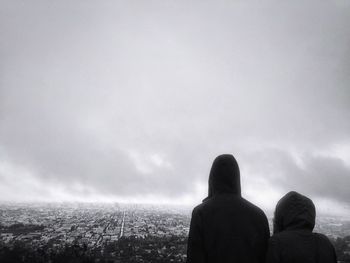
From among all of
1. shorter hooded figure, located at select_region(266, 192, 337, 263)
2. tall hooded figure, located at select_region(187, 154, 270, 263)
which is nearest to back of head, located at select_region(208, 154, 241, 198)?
tall hooded figure, located at select_region(187, 154, 270, 263)

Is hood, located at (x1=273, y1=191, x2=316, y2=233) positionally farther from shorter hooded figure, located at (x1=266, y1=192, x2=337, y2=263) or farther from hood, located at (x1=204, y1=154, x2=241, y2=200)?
hood, located at (x1=204, y1=154, x2=241, y2=200)

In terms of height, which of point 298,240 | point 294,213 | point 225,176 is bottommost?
point 298,240

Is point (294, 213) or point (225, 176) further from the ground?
point (225, 176)

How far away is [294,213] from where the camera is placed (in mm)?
2785

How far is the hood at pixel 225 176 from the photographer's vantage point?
268cm

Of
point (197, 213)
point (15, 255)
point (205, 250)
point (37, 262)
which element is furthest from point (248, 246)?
point (15, 255)

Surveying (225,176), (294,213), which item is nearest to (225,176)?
(225,176)

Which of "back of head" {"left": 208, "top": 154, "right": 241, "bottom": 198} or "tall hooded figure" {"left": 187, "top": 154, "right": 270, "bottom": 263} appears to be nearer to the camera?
"tall hooded figure" {"left": 187, "top": 154, "right": 270, "bottom": 263}

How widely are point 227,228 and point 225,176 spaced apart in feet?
1.69

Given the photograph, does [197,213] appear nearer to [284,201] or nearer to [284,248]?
[284,248]

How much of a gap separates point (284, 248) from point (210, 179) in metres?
0.98

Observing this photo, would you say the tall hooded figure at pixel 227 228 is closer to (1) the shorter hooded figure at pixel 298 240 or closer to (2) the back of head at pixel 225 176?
(2) the back of head at pixel 225 176

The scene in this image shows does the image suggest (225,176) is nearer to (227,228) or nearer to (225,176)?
(225,176)

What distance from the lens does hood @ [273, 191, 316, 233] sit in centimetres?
272
